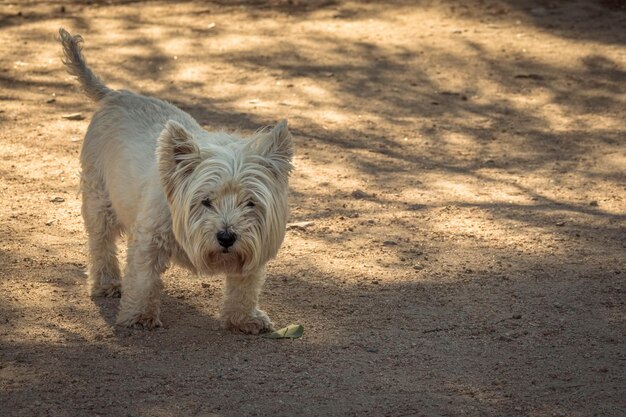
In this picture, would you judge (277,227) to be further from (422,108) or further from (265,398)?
(422,108)

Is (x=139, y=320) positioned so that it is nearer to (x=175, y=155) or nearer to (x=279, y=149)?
(x=175, y=155)

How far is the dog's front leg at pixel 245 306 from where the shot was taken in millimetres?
5707

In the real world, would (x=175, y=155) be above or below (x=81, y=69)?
below

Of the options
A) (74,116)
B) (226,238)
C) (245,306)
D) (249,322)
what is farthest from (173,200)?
(74,116)

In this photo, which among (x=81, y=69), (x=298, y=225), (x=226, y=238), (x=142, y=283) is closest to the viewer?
(x=226, y=238)

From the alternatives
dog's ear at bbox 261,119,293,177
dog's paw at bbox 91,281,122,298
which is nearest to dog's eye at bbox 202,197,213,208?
dog's ear at bbox 261,119,293,177

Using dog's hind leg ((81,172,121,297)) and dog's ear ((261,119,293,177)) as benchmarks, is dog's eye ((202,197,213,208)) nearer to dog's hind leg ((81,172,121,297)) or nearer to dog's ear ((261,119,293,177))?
dog's ear ((261,119,293,177))

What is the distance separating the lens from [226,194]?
5.15m

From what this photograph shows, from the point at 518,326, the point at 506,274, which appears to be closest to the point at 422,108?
the point at 506,274

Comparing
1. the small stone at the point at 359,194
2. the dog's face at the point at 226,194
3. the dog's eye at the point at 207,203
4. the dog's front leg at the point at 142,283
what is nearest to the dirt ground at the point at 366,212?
the small stone at the point at 359,194

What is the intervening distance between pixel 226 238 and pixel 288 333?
2.95 feet

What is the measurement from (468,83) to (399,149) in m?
2.14

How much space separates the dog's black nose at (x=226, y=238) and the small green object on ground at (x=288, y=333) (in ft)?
2.73

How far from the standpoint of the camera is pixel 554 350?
548 cm
